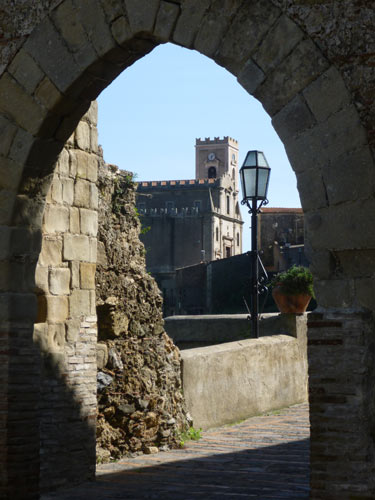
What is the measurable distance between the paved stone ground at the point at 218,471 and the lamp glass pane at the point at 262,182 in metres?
2.57

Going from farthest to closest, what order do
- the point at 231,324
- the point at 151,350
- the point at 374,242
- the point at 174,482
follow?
the point at 231,324 → the point at 151,350 → the point at 174,482 → the point at 374,242

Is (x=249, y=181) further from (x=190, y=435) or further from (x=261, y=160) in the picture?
(x=190, y=435)

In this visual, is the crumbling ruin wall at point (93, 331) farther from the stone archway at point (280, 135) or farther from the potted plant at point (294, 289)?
the potted plant at point (294, 289)

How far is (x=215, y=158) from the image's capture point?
75750 millimetres

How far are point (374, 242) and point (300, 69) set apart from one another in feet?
3.14

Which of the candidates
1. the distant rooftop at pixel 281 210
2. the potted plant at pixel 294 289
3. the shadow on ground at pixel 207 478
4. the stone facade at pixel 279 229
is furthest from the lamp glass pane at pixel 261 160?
the distant rooftop at pixel 281 210

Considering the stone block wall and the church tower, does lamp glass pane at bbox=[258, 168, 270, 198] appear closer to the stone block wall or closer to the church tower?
the stone block wall

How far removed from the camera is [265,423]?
8.70m

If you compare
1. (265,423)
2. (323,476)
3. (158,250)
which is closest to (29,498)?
(323,476)

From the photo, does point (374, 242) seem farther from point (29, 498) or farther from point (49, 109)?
point (29, 498)

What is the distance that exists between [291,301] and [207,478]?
4.51 m

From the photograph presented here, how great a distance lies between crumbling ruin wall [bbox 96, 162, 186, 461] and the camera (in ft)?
21.8

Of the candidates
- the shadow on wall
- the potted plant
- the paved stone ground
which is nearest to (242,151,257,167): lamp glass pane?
the potted plant

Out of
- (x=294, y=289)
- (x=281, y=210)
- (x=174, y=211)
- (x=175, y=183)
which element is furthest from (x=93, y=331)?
(x=175, y=183)
